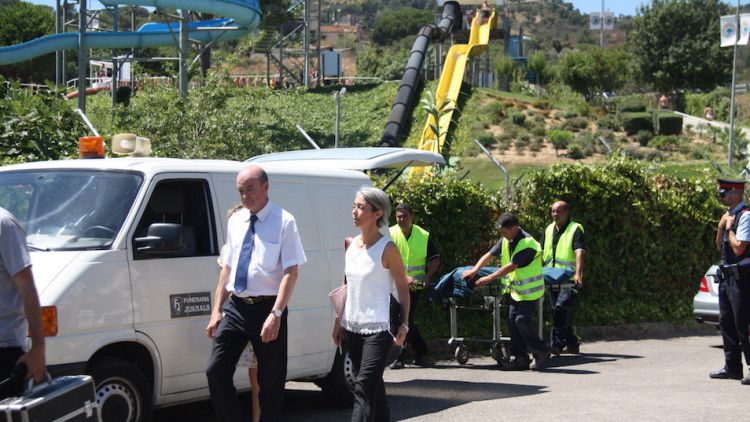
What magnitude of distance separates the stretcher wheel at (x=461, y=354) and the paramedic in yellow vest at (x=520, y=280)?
1.85ft

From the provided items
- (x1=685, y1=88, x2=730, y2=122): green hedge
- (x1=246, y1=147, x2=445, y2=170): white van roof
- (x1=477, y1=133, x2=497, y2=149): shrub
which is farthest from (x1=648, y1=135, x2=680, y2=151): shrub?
Result: (x1=246, y1=147, x2=445, y2=170): white van roof

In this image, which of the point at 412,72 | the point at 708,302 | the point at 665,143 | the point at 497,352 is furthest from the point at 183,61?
the point at 412,72

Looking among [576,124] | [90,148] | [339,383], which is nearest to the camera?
[90,148]

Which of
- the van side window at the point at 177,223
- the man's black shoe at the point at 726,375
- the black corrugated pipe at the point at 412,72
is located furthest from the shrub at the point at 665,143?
the van side window at the point at 177,223

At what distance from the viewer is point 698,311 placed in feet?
48.4

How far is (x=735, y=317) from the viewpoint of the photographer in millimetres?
11211

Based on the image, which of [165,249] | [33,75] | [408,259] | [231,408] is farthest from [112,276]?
[33,75]

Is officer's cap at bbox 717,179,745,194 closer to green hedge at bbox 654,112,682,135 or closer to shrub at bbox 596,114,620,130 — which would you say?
shrub at bbox 596,114,620,130

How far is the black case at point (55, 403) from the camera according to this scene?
5.16m

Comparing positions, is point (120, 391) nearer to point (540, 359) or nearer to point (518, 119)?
point (540, 359)

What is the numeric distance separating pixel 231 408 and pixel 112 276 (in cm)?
121

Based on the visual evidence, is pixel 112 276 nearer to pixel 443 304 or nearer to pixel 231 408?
pixel 231 408

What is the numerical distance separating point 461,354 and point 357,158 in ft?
8.75

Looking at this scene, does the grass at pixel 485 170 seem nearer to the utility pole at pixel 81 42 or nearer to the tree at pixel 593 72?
the utility pole at pixel 81 42
